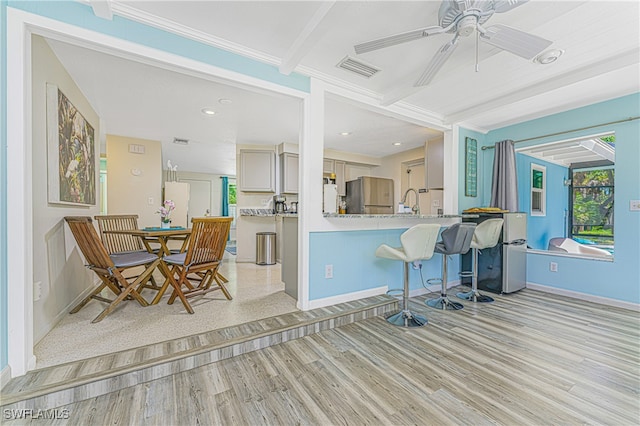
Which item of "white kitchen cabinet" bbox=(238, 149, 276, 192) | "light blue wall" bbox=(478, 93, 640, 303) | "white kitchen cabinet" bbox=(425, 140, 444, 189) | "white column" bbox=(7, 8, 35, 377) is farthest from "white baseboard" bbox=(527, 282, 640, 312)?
"white column" bbox=(7, 8, 35, 377)

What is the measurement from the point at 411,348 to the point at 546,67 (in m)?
2.83

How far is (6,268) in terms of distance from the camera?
58.6 inches

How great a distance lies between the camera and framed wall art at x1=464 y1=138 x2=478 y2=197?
4.05 meters

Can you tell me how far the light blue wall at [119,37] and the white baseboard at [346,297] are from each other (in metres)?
2.09

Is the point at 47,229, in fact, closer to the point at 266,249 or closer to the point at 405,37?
the point at 405,37

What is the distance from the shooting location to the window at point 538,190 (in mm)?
4496

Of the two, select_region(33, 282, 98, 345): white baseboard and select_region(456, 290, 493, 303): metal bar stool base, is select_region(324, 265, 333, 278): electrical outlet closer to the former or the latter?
select_region(456, 290, 493, 303): metal bar stool base

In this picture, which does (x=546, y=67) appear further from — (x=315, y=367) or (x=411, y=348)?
(x=315, y=367)

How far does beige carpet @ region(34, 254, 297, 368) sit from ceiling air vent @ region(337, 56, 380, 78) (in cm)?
240

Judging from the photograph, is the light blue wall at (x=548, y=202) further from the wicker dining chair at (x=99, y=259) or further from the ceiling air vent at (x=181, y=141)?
the ceiling air vent at (x=181, y=141)

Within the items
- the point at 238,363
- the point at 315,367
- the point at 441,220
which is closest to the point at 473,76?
the point at 441,220

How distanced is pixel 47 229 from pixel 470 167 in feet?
16.3

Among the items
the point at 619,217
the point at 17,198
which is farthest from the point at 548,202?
the point at 17,198

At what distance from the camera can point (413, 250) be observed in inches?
97.6
